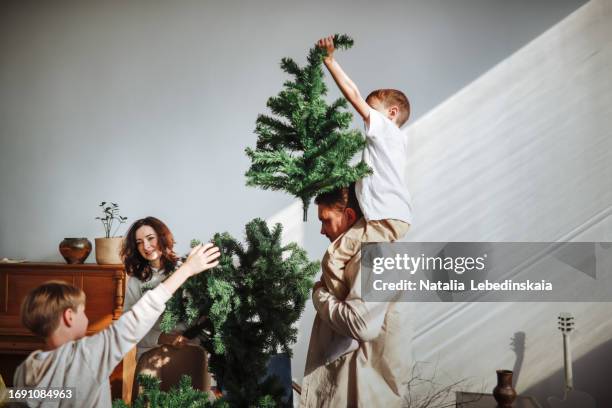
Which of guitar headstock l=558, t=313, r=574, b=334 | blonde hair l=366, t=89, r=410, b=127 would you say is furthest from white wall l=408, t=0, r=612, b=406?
blonde hair l=366, t=89, r=410, b=127

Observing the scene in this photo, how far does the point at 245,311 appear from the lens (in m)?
1.48

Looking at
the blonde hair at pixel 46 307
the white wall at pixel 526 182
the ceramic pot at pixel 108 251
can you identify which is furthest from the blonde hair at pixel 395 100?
the ceramic pot at pixel 108 251

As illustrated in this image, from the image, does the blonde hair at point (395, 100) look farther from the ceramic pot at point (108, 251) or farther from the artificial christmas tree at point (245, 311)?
the ceramic pot at point (108, 251)

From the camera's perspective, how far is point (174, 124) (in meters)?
3.46

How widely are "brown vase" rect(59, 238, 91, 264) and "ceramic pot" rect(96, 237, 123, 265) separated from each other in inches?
4.4

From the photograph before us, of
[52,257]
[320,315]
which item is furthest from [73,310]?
[52,257]

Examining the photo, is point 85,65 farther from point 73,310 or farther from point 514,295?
point 514,295

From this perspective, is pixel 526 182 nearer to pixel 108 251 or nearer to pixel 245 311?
pixel 245 311

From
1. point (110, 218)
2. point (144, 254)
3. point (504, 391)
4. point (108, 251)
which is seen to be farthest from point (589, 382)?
point (110, 218)

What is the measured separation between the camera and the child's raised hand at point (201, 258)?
54.9 inches

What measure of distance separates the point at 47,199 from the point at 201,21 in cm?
167

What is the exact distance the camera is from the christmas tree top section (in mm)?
1384

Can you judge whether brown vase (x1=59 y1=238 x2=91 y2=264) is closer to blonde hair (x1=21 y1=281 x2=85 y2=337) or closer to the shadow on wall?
blonde hair (x1=21 y1=281 x2=85 y2=337)

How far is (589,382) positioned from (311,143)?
2.61 metres
